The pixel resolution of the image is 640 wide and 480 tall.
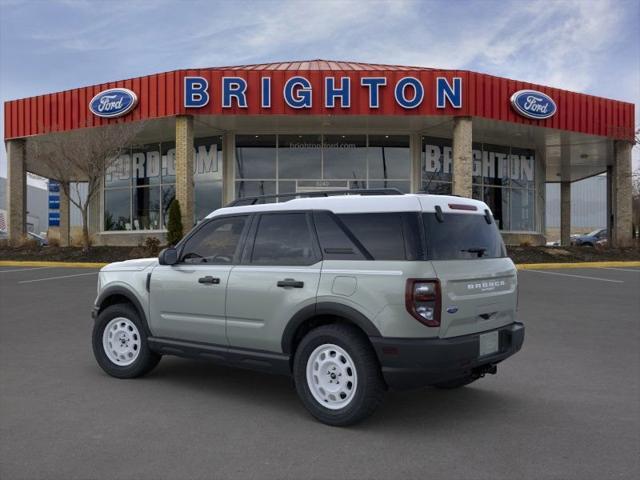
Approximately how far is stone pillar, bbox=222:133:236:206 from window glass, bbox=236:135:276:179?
17cm

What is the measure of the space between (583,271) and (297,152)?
1156cm

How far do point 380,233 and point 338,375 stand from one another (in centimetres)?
112

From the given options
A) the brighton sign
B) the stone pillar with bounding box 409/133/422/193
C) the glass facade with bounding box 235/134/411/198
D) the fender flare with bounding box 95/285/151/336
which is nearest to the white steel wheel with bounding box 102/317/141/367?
the fender flare with bounding box 95/285/151/336

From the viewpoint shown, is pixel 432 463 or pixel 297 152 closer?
pixel 432 463

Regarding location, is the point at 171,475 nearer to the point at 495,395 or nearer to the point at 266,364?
the point at 266,364

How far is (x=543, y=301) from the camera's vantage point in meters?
11.3

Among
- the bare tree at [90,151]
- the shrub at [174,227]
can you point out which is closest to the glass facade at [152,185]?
the bare tree at [90,151]

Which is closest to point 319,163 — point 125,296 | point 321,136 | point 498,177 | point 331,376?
point 321,136

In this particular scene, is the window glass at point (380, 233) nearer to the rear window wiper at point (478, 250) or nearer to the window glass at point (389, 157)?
the rear window wiper at point (478, 250)

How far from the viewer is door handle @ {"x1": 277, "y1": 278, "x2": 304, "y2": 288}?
461 cm

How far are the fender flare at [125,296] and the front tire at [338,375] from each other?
73.4 inches

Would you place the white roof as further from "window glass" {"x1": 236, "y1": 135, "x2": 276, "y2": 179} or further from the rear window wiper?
"window glass" {"x1": 236, "y1": 135, "x2": 276, "y2": 179}

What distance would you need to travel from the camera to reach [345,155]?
2359cm

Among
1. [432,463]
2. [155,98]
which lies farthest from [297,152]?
[432,463]
